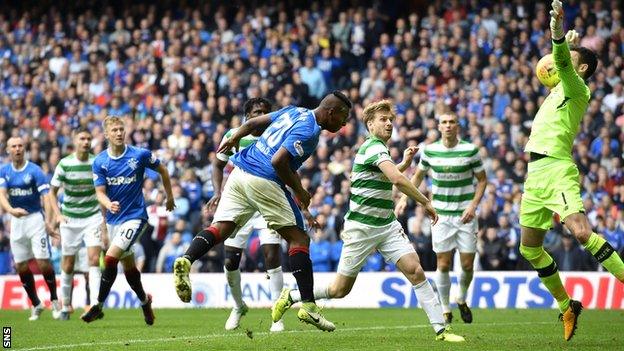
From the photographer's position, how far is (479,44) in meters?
26.2

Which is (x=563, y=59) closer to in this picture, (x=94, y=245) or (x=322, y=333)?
(x=322, y=333)

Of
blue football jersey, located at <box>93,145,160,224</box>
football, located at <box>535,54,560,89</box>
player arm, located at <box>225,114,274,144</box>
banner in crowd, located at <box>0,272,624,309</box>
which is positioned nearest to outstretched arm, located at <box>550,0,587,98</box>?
football, located at <box>535,54,560,89</box>

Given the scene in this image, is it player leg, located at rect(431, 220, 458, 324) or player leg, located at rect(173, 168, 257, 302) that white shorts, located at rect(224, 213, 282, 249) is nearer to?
player leg, located at rect(173, 168, 257, 302)

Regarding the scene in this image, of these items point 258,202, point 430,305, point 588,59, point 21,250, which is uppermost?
point 588,59

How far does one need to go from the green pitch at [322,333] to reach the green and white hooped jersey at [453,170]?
5.51ft

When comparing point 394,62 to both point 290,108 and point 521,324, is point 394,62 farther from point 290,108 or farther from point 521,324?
→ point 290,108

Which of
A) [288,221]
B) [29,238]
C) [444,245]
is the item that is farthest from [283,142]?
[29,238]

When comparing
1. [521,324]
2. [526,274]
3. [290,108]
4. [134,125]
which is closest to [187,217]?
[134,125]

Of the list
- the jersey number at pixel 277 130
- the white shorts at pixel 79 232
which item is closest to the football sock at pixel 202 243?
the jersey number at pixel 277 130

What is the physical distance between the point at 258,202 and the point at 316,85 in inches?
617

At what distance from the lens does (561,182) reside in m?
10.9

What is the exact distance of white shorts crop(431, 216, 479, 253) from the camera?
51.4ft

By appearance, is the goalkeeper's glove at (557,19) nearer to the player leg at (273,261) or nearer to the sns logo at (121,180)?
the player leg at (273,261)

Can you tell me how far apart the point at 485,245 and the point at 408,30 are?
30.9 ft
